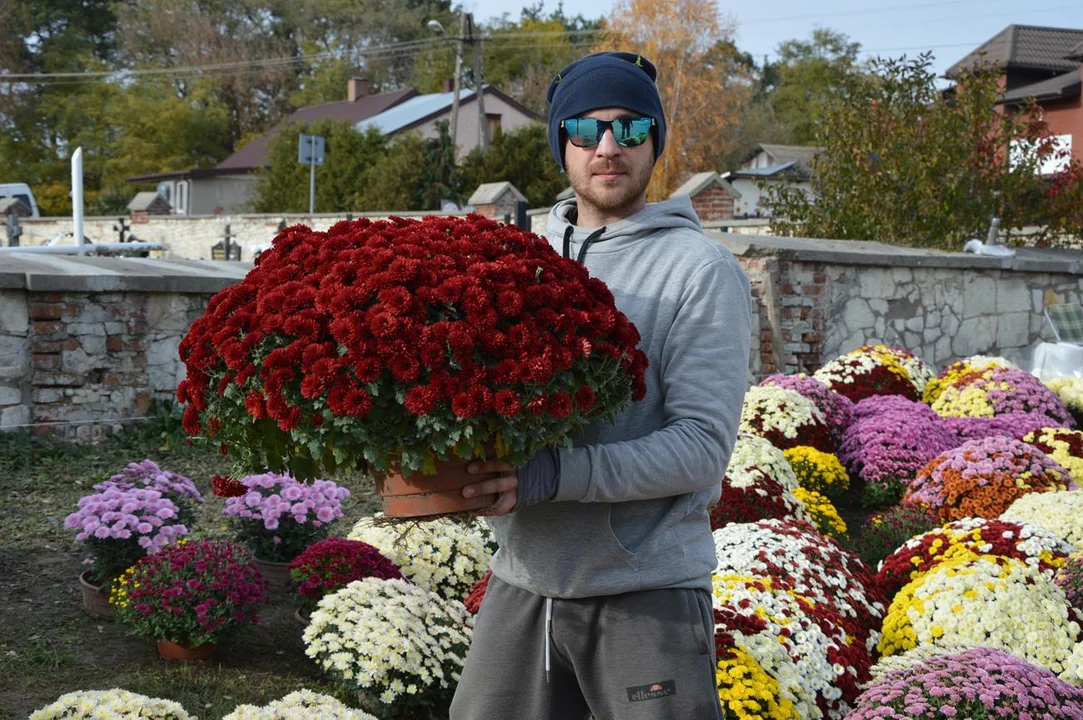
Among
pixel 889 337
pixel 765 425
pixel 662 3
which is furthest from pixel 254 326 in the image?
pixel 662 3

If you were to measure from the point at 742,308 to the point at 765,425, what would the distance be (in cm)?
463

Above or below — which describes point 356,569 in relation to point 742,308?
below

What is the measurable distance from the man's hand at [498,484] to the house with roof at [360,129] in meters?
36.3

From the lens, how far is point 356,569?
413 centimetres

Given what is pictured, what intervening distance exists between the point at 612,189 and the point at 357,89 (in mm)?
45484

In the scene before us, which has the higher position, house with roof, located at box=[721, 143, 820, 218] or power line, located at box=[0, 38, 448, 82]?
power line, located at box=[0, 38, 448, 82]

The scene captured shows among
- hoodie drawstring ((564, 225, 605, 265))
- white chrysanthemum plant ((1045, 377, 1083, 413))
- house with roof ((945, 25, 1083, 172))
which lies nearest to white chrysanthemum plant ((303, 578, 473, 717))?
hoodie drawstring ((564, 225, 605, 265))

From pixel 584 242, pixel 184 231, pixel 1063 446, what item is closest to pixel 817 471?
pixel 1063 446

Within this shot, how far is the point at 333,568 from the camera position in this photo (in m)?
4.13

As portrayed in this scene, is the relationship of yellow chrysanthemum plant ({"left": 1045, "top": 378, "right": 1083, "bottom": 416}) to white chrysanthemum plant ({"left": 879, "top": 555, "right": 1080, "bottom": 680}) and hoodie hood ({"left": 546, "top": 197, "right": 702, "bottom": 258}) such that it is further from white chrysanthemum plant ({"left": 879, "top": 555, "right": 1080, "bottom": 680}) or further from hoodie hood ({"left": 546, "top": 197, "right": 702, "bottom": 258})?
hoodie hood ({"left": 546, "top": 197, "right": 702, "bottom": 258})

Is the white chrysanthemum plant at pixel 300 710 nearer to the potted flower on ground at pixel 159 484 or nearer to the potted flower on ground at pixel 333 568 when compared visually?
the potted flower on ground at pixel 333 568

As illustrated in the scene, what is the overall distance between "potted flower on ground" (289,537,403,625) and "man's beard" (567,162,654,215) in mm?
2267

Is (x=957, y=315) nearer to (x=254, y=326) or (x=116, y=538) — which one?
(x=116, y=538)

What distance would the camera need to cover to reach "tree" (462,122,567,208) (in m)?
27.2
